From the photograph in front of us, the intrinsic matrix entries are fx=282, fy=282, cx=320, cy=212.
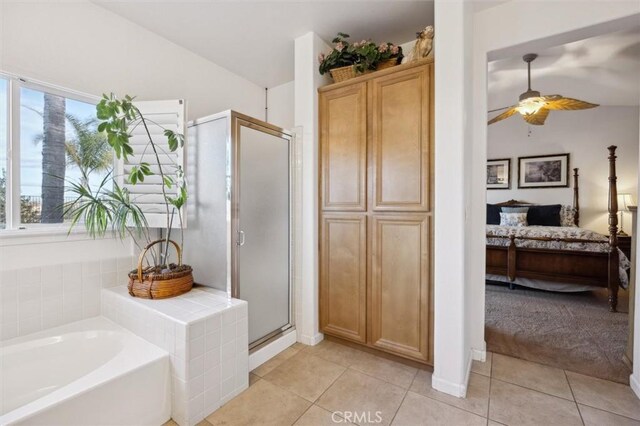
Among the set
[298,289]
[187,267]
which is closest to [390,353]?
[298,289]

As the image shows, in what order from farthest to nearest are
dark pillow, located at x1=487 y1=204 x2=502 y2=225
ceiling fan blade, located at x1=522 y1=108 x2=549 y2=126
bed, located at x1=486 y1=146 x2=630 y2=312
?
dark pillow, located at x1=487 y1=204 x2=502 y2=225 → ceiling fan blade, located at x1=522 y1=108 x2=549 y2=126 → bed, located at x1=486 y1=146 x2=630 y2=312

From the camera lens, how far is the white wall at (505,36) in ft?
5.92

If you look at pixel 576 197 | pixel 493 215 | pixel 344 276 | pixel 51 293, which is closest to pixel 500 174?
pixel 493 215

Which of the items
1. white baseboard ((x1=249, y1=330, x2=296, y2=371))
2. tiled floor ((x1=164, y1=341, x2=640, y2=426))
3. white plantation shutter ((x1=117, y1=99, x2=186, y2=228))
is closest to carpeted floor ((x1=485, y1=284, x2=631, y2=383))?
tiled floor ((x1=164, y1=341, x2=640, y2=426))

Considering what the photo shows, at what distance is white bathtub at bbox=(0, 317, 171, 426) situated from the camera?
124 centimetres

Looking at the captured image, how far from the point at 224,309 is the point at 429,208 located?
1516 millimetres

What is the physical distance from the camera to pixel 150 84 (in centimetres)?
239

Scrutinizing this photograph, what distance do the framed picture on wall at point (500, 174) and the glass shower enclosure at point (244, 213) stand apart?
5.25m

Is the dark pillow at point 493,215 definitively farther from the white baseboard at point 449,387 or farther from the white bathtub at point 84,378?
the white bathtub at point 84,378

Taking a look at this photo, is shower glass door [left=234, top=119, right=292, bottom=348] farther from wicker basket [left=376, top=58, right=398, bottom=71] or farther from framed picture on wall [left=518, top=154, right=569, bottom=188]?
framed picture on wall [left=518, top=154, right=569, bottom=188]

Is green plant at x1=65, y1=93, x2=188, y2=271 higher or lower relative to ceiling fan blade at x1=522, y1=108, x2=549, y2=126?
lower

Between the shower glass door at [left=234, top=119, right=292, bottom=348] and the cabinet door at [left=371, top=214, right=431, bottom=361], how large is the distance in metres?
0.79

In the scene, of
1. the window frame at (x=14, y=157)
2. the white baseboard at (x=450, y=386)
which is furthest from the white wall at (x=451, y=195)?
the window frame at (x=14, y=157)

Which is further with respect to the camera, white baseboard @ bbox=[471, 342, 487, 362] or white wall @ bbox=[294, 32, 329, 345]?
white wall @ bbox=[294, 32, 329, 345]
